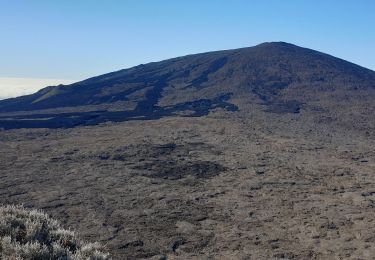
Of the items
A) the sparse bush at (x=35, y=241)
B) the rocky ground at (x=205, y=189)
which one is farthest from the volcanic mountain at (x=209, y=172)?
the sparse bush at (x=35, y=241)

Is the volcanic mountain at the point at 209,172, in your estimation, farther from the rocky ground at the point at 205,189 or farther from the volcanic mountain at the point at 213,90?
the volcanic mountain at the point at 213,90

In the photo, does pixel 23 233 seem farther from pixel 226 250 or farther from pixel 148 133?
pixel 148 133

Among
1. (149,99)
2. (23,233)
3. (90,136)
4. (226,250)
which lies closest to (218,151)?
(90,136)

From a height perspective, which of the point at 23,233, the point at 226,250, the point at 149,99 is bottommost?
the point at 226,250

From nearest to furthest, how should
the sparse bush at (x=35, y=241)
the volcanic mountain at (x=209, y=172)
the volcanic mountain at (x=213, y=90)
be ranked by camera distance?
the sparse bush at (x=35, y=241)
the volcanic mountain at (x=209, y=172)
the volcanic mountain at (x=213, y=90)

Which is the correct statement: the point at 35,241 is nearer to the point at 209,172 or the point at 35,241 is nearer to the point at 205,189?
the point at 205,189

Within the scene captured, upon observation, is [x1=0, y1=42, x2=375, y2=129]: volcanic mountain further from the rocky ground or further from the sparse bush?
the sparse bush
